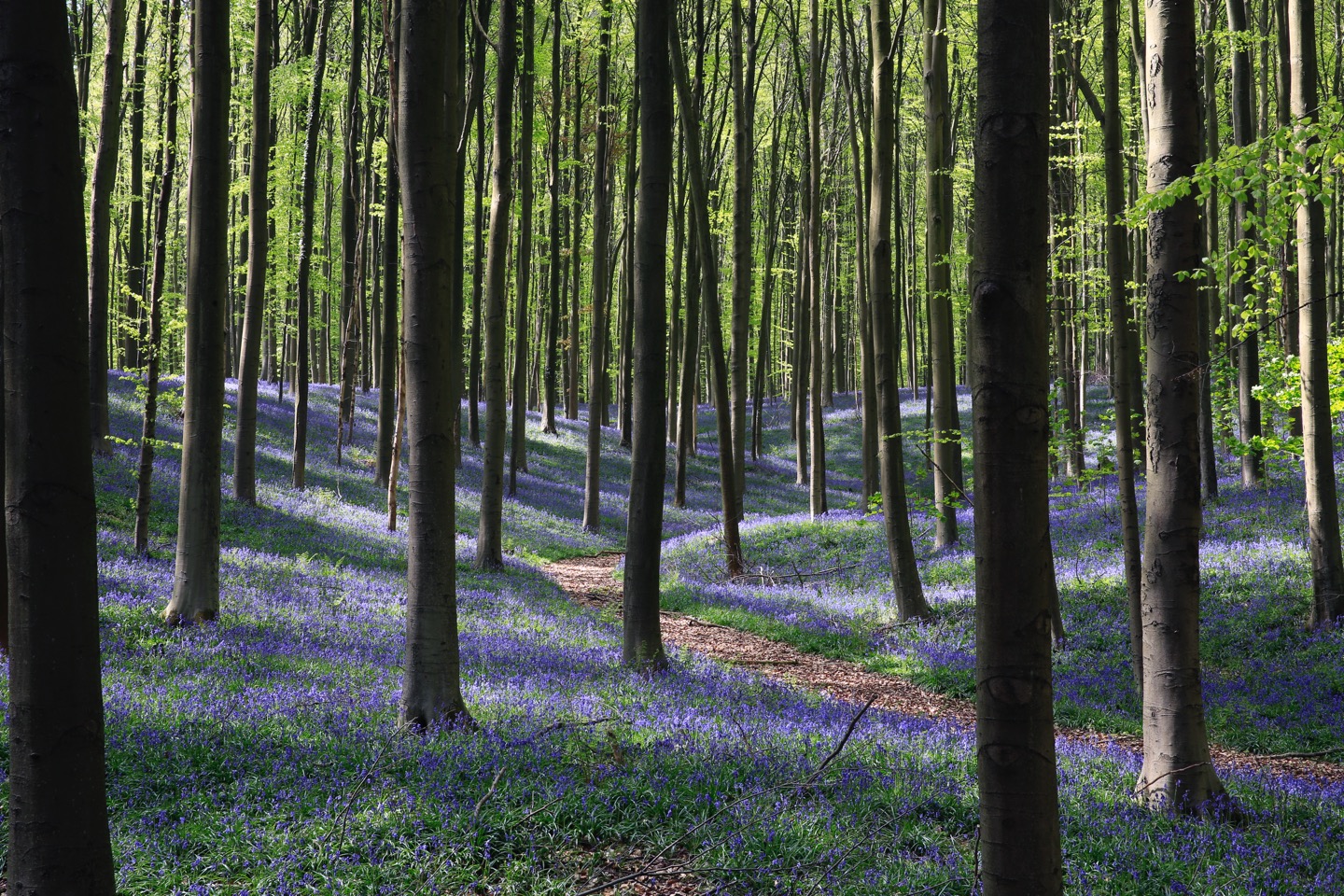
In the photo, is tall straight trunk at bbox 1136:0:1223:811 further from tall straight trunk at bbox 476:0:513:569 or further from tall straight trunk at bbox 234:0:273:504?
tall straight trunk at bbox 234:0:273:504

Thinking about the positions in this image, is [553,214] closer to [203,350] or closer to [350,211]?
[350,211]

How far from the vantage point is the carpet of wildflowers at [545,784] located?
13.1ft

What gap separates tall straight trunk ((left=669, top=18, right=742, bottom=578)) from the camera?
44.0 feet

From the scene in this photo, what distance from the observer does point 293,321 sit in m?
41.0

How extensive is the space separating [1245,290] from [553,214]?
17.4 metres

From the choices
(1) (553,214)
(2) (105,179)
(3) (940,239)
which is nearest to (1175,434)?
(3) (940,239)

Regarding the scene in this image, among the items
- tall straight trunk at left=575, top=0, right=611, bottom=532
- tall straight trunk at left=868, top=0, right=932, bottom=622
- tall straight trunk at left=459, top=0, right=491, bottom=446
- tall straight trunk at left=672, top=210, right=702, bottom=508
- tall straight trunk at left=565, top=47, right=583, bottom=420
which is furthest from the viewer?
tall straight trunk at left=565, top=47, right=583, bottom=420

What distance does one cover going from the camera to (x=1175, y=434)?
5.36 metres

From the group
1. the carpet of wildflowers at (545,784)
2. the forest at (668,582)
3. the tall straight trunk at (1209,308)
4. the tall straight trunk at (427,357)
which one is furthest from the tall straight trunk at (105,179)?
the tall straight trunk at (1209,308)

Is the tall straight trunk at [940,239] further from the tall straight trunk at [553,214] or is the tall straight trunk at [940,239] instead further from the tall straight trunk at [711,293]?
the tall straight trunk at [553,214]

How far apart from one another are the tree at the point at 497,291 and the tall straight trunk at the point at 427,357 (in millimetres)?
7648

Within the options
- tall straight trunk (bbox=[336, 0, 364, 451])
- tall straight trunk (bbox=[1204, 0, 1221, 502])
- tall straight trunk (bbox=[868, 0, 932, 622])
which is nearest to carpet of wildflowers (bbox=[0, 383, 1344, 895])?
tall straight trunk (bbox=[868, 0, 932, 622])

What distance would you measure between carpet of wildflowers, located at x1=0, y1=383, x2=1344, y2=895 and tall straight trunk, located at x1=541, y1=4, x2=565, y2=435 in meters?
14.6

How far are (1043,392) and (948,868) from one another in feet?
9.56
